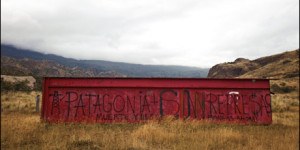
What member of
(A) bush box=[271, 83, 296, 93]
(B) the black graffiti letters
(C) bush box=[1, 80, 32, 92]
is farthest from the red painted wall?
(A) bush box=[271, 83, 296, 93]

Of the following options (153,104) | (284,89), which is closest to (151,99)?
(153,104)

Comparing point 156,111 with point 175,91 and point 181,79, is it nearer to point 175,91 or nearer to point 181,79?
point 175,91

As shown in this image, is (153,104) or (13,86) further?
(13,86)

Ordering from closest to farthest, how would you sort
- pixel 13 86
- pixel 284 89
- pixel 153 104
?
pixel 153 104
pixel 13 86
pixel 284 89

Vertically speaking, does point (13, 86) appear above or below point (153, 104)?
below

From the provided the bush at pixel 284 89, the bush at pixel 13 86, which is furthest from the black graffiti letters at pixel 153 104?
the bush at pixel 284 89

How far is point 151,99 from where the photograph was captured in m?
9.70

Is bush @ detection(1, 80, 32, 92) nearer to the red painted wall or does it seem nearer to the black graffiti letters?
the red painted wall

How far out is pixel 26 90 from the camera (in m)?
26.7

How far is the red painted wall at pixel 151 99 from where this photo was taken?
31.3 feet

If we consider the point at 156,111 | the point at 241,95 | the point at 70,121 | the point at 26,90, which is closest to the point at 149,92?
the point at 156,111

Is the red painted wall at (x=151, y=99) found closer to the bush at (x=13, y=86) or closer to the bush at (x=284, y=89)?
the bush at (x=13, y=86)

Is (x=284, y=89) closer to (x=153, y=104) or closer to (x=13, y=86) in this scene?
(x=153, y=104)

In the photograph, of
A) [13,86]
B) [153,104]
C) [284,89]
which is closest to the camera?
[153,104]
